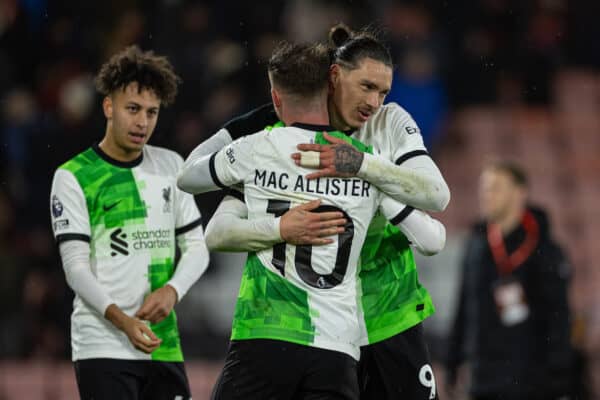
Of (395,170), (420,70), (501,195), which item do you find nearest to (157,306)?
(395,170)

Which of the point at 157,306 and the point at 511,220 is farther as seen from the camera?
the point at 511,220

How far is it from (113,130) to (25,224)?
4771 mm

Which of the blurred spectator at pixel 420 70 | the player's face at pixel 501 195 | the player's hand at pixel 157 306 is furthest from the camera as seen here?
the blurred spectator at pixel 420 70

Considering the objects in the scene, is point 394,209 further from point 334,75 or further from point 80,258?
point 80,258

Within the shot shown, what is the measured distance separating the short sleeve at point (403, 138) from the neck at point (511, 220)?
2.54m

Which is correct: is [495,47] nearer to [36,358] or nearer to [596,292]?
[596,292]

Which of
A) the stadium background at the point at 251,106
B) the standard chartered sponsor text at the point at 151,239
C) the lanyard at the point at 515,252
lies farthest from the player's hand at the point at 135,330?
the stadium background at the point at 251,106

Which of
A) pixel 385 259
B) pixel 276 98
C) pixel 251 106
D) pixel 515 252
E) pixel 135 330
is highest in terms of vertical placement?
pixel 251 106

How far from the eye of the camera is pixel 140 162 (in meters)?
4.77

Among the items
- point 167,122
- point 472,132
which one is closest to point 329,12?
point 472,132

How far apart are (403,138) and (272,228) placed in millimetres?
612

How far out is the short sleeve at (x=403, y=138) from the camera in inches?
160

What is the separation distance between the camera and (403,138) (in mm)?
4121

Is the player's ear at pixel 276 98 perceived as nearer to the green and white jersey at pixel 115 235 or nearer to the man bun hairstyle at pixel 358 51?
the man bun hairstyle at pixel 358 51
